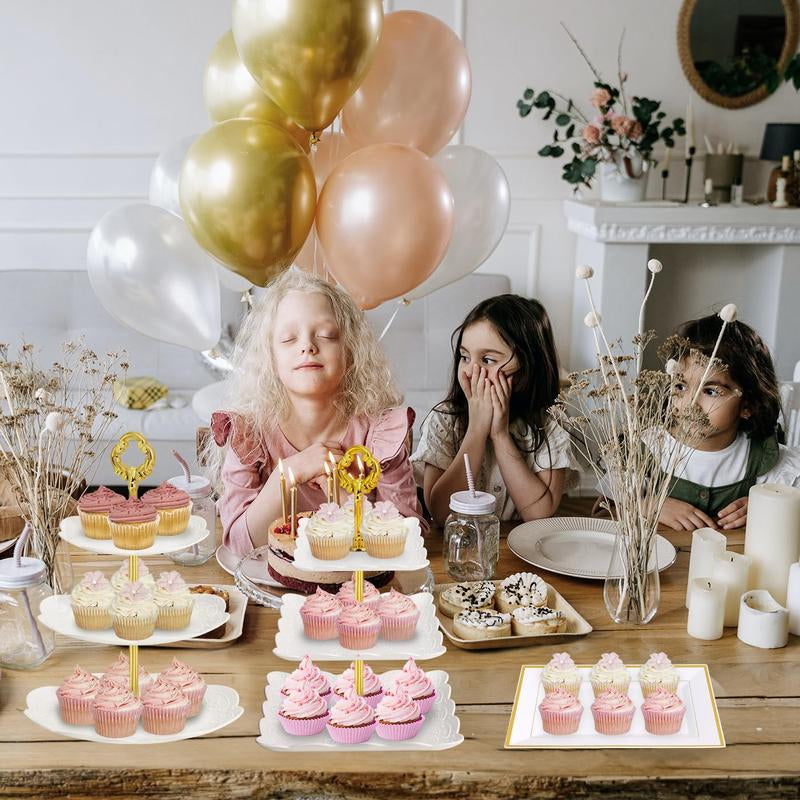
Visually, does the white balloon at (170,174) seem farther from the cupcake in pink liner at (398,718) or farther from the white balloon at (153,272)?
the cupcake in pink liner at (398,718)

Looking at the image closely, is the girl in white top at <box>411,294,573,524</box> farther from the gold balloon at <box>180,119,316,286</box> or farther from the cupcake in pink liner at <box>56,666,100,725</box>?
the cupcake in pink liner at <box>56,666,100,725</box>

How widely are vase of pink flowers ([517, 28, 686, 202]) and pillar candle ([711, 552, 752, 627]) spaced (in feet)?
9.09

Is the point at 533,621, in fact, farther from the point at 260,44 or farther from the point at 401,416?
the point at 260,44

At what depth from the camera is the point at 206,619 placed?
4.28 ft

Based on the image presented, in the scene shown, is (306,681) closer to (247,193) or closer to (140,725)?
(140,725)

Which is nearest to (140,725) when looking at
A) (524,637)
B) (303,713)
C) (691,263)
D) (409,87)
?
(303,713)

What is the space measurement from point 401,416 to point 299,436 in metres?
0.21

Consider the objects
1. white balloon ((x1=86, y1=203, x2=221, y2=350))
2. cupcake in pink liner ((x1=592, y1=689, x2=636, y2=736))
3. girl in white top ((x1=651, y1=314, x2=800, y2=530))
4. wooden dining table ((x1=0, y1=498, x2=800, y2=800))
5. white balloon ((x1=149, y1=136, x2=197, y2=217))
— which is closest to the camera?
wooden dining table ((x1=0, y1=498, x2=800, y2=800))

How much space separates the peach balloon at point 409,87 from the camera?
5.63ft

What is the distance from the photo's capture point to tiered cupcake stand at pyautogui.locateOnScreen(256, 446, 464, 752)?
4.04 feet

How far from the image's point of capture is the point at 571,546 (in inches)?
76.2

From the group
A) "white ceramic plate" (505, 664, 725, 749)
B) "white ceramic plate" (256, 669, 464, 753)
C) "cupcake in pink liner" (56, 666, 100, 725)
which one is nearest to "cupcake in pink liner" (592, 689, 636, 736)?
"white ceramic plate" (505, 664, 725, 749)

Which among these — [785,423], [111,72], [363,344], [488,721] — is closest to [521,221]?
[111,72]

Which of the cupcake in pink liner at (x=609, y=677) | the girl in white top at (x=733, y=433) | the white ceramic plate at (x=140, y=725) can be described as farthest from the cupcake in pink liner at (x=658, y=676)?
the girl in white top at (x=733, y=433)
